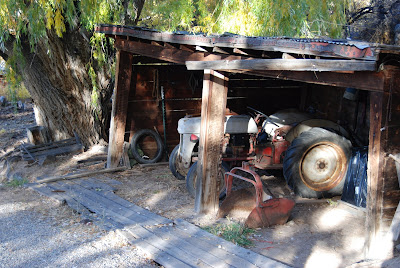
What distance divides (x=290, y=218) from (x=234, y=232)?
46.1 inches

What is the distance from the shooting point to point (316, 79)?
4922 mm

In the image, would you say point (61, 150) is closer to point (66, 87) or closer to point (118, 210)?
point (66, 87)

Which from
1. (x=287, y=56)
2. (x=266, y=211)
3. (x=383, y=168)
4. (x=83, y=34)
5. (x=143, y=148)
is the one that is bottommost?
(x=266, y=211)

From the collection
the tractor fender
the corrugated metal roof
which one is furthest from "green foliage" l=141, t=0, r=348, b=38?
the corrugated metal roof

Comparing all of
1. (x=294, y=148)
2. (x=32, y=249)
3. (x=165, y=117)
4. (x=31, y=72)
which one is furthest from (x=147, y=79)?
(x=32, y=249)

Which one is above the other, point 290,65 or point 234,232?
point 290,65

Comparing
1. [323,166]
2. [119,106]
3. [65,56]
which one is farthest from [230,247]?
[65,56]

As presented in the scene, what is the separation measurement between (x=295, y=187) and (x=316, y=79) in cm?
273

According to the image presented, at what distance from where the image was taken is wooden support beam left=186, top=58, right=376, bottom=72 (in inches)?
165

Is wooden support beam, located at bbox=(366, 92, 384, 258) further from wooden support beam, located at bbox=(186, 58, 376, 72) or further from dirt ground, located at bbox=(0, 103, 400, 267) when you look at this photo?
wooden support beam, located at bbox=(186, 58, 376, 72)

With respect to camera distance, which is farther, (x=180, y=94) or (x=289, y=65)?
(x=180, y=94)

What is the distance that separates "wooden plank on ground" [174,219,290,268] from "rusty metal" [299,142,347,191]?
87.9 inches

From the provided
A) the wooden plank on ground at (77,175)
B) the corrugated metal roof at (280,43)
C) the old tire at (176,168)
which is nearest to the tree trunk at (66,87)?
the wooden plank on ground at (77,175)

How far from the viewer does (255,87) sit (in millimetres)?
10078
